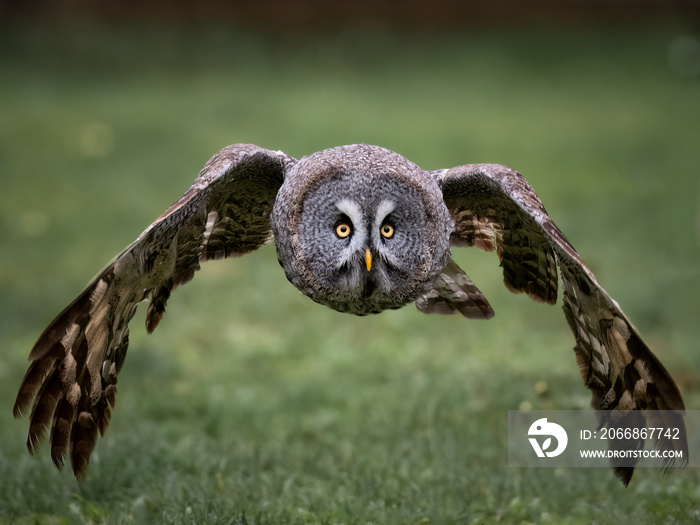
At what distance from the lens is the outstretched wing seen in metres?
3.46

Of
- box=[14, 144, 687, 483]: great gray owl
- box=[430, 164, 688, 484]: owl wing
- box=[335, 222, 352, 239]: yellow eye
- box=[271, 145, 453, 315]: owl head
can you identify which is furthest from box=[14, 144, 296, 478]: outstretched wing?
box=[430, 164, 688, 484]: owl wing

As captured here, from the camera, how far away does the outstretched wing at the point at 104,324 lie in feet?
11.3

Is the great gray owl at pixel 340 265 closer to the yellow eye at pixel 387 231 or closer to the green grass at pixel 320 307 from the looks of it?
the yellow eye at pixel 387 231

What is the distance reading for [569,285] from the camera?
153 inches

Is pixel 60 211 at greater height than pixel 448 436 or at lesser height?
greater

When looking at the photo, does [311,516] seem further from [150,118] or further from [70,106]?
[70,106]

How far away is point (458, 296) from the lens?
194 inches

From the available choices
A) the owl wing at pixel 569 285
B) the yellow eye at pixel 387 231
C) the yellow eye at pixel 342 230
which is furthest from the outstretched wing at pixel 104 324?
the owl wing at pixel 569 285

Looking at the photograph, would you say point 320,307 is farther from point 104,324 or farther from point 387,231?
point 104,324

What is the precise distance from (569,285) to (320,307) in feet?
17.7

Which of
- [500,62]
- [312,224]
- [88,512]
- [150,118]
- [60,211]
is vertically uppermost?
[500,62]

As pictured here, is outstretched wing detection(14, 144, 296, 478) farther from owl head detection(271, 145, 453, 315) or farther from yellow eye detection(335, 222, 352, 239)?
yellow eye detection(335, 222, 352, 239)

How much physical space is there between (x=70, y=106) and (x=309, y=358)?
8889mm

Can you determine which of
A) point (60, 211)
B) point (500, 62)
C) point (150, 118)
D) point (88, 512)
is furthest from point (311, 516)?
point (500, 62)
